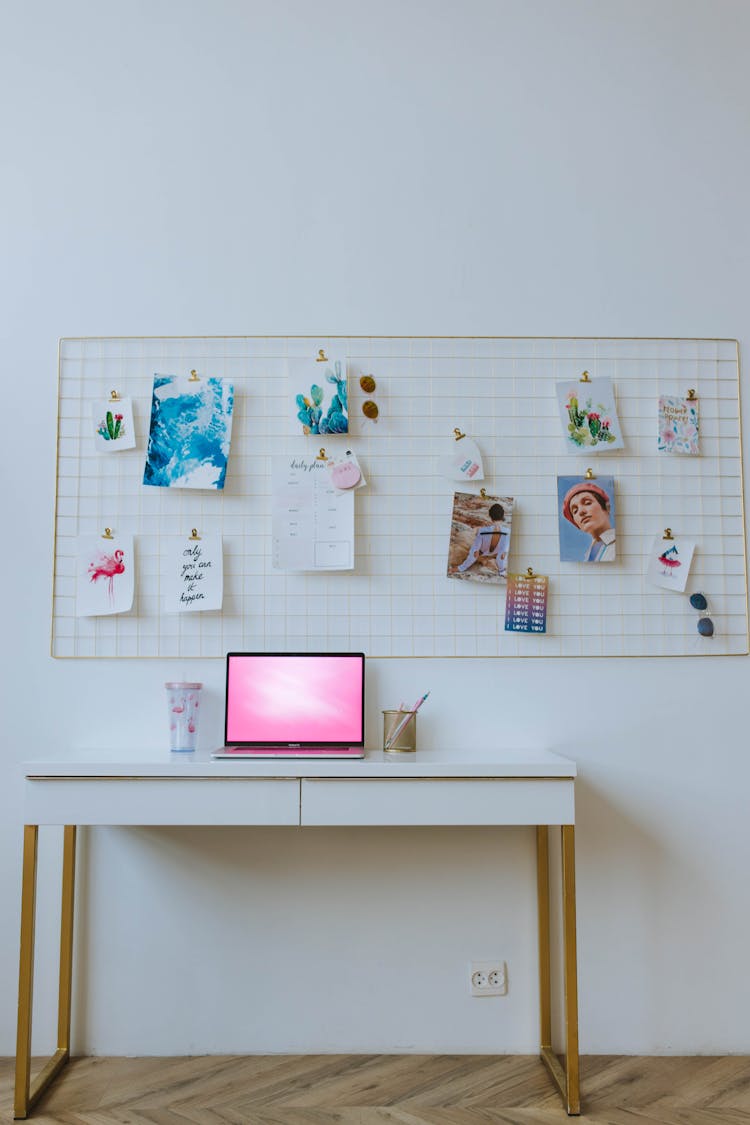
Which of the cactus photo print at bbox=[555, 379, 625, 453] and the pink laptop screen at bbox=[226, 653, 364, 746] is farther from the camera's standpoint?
the cactus photo print at bbox=[555, 379, 625, 453]

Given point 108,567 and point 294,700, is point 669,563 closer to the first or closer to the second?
point 294,700

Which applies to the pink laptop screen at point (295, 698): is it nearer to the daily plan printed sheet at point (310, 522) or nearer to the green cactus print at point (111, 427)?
the daily plan printed sheet at point (310, 522)

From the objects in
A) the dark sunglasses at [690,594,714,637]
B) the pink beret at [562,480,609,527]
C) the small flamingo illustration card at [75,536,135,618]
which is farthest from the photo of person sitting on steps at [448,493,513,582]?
the small flamingo illustration card at [75,536,135,618]

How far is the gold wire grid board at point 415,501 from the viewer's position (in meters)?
2.31

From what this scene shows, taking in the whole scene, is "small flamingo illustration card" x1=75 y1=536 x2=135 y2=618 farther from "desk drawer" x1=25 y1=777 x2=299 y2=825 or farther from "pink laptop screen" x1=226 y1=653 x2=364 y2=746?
"desk drawer" x1=25 y1=777 x2=299 y2=825

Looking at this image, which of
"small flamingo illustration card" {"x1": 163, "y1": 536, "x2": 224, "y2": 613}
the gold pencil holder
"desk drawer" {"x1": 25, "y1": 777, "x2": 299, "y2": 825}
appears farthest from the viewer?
"small flamingo illustration card" {"x1": 163, "y1": 536, "x2": 224, "y2": 613}

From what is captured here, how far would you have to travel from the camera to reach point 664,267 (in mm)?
2451

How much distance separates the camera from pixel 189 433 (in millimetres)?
2334

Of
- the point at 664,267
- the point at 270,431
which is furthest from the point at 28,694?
the point at 664,267

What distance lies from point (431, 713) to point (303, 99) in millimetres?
1708

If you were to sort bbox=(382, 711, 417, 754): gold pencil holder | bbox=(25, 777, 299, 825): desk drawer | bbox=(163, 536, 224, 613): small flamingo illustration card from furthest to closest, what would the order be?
bbox=(163, 536, 224, 613): small flamingo illustration card, bbox=(382, 711, 417, 754): gold pencil holder, bbox=(25, 777, 299, 825): desk drawer

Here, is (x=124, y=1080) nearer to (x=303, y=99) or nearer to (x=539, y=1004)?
(x=539, y=1004)

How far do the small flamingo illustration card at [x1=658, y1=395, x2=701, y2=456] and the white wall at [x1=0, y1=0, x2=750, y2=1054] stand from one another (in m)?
0.22

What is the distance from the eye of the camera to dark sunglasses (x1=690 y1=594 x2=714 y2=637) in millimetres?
2309
